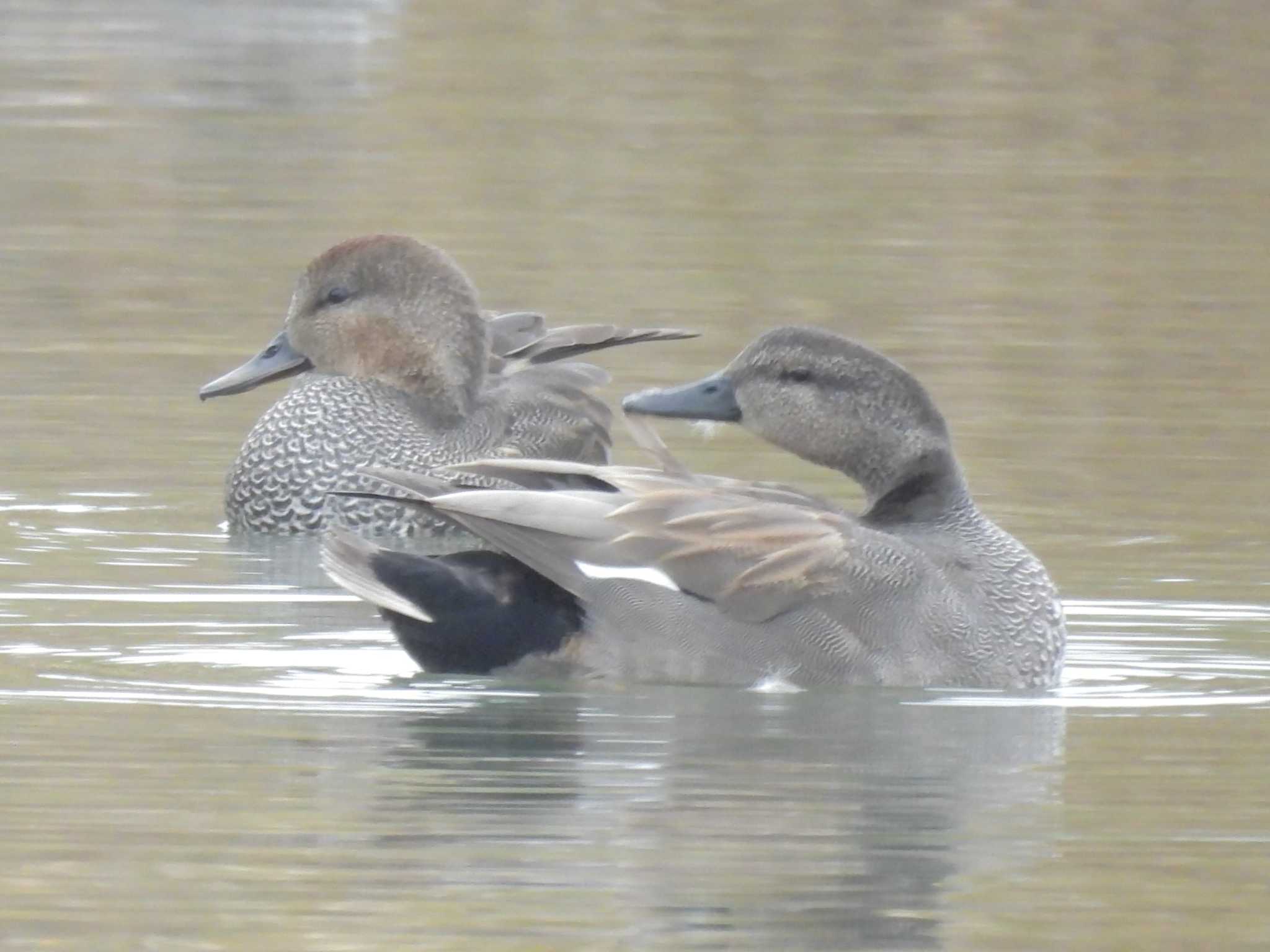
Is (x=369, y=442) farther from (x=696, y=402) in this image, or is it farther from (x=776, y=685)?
(x=776, y=685)

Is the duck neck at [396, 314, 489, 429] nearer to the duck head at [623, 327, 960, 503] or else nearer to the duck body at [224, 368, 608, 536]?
the duck body at [224, 368, 608, 536]

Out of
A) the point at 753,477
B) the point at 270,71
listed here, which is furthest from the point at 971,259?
the point at 270,71

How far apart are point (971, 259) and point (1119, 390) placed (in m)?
3.24

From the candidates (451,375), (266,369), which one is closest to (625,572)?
(451,375)

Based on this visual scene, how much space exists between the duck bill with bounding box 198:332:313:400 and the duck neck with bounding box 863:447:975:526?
3.18 meters

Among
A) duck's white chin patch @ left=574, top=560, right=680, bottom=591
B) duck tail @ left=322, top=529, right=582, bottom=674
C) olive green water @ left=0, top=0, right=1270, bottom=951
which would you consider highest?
duck's white chin patch @ left=574, top=560, right=680, bottom=591

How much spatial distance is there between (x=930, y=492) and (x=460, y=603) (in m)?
1.29

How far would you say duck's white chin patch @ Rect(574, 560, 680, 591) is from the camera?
6.84 m

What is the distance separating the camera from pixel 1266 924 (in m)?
5.30

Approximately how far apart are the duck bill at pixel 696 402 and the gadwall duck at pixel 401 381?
2243mm

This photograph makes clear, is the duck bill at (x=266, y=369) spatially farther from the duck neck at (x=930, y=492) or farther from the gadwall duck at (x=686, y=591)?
the duck neck at (x=930, y=492)

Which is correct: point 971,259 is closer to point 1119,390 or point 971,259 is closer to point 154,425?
point 1119,390

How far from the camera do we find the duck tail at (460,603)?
6844 mm

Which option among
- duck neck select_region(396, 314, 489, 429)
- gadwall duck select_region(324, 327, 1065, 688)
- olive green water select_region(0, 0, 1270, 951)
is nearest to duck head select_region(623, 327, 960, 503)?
gadwall duck select_region(324, 327, 1065, 688)
